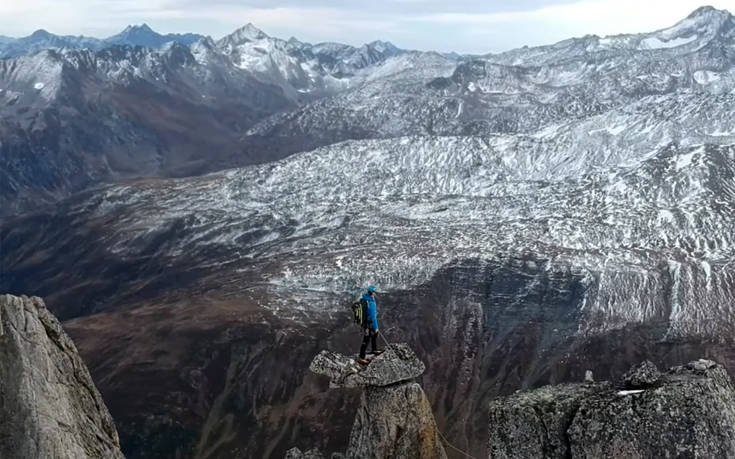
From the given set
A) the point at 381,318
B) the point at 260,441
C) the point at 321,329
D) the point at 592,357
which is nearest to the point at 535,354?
the point at 592,357

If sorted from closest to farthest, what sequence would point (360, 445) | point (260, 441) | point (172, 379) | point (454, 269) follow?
point (360, 445)
point (260, 441)
point (172, 379)
point (454, 269)

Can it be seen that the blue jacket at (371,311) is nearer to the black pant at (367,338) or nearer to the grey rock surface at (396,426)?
the black pant at (367,338)

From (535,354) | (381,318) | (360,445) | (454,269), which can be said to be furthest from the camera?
(454,269)

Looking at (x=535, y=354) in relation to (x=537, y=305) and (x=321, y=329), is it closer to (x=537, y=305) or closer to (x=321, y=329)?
(x=537, y=305)

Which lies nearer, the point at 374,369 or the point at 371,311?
the point at 374,369

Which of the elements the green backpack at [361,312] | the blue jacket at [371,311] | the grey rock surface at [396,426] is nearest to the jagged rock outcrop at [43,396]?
the grey rock surface at [396,426]

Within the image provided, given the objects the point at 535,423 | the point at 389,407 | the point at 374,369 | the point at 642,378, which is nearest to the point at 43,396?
the point at 374,369

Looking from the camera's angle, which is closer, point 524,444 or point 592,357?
point 524,444

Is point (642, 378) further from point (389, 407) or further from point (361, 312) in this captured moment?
point (361, 312)
